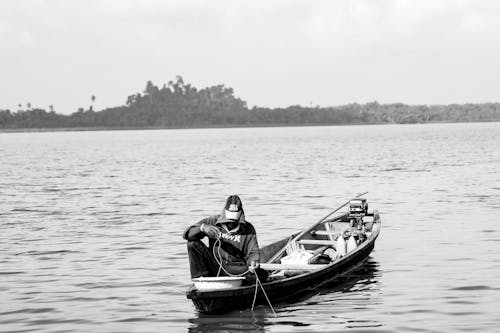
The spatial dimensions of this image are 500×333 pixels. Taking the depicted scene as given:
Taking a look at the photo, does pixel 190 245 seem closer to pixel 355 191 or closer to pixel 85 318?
pixel 85 318

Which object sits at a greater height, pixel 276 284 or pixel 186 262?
pixel 276 284

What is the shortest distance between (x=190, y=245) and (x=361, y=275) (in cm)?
531

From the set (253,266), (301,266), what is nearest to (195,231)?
(253,266)

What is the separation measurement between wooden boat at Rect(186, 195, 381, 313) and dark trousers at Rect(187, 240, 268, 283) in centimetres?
30

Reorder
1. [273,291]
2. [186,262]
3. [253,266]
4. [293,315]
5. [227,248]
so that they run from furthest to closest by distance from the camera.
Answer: [186,262] → [273,291] → [227,248] → [293,315] → [253,266]

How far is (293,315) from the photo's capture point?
1533cm

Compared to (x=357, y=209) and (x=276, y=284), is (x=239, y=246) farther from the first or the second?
(x=357, y=209)

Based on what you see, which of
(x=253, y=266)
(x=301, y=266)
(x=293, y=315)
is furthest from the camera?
(x=301, y=266)

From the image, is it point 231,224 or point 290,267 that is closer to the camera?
point 231,224

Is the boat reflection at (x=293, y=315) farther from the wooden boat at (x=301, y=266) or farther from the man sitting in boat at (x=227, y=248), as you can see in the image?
the man sitting in boat at (x=227, y=248)

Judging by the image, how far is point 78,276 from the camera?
1948 centimetres

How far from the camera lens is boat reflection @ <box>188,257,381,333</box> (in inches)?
575

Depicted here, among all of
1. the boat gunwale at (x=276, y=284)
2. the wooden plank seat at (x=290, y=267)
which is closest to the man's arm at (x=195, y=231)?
the boat gunwale at (x=276, y=284)

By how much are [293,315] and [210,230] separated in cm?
224
